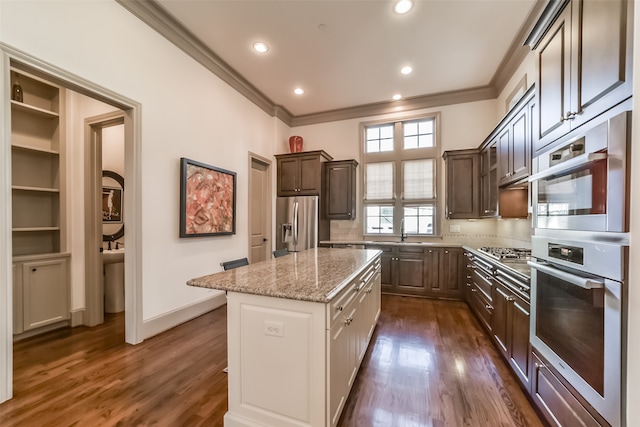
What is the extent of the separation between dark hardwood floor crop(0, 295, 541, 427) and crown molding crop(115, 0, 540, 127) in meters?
3.34

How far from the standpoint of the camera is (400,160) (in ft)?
16.3

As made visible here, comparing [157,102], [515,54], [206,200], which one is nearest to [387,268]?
[206,200]

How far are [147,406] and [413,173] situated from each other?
4827 millimetres

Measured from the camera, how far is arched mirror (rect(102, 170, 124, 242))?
3816 millimetres

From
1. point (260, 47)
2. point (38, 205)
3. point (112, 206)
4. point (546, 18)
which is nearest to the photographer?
point (546, 18)

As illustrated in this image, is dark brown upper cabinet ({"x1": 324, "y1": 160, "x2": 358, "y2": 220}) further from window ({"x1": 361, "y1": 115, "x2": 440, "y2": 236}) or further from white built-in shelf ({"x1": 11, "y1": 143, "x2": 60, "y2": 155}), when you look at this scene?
white built-in shelf ({"x1": 11, "y1": 143, "x2": 60, "y2": 155})

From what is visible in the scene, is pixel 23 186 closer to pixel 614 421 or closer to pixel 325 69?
pixel 325 69

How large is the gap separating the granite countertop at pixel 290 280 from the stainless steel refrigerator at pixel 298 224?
251cm

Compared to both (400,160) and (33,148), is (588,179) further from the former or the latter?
(33,148)

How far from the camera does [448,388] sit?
1.93 meters

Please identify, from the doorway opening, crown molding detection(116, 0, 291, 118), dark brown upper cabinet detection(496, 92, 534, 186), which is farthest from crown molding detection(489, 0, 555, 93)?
the doorway opening

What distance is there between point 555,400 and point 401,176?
400 centimetres

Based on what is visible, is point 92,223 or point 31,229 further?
point 92,223

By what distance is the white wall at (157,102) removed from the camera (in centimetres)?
200
